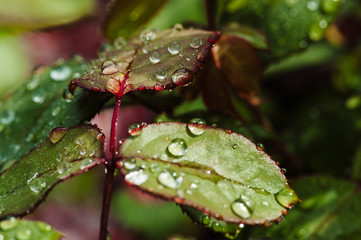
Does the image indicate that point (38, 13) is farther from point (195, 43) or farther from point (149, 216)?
point (195, 43)

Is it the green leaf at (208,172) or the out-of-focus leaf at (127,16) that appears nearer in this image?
the green leaf at (208,172)

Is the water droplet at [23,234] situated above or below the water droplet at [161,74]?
below

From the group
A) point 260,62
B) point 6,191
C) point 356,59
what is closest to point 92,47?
point 356,59

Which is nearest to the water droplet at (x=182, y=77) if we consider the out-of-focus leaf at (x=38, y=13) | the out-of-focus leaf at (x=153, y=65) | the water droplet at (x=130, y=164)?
the out-of-focus leaf at (x=153, y=65)

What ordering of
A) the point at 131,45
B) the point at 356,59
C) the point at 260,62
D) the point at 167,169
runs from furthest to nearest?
1. the point at 356,59
2. the point at 260,62
3. the point at 131,45
4. the point at 167,169

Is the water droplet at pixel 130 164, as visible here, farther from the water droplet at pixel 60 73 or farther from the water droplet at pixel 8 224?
the water droplet at pixel 60 73

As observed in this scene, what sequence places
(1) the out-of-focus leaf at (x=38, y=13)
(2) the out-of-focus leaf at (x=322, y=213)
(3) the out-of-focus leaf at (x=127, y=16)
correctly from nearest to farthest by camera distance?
1. (2) the out-of-focus leaf at (x=322, y=213)
2. (3) the out-of-focus leaf at (x=127, y=16)
3. (1) the out-of-focus leaf at (x=38, y=13)

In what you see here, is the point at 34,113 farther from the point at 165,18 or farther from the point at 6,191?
the point at 165,18
